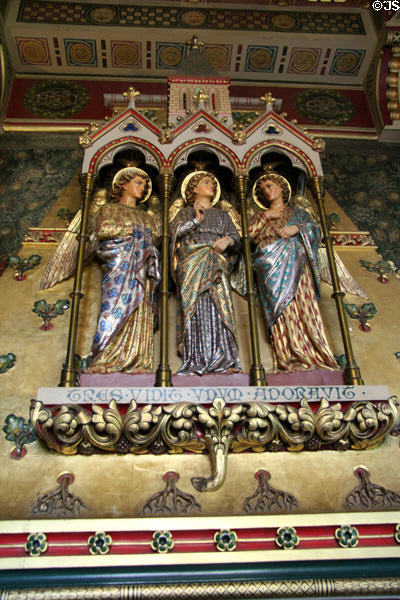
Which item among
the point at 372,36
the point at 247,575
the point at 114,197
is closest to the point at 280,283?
the point at 114,197

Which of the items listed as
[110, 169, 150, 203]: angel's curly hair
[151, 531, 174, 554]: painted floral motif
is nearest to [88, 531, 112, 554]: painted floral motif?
[151, 531, 174, 554]: painted floral motif

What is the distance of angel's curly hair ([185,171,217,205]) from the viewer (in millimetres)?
6215

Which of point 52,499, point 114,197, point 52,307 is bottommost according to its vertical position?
point 52,499

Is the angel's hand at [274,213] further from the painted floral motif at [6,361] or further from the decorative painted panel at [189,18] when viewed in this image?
the decorative painted panel at [189,18]

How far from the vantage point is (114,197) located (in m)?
6.24

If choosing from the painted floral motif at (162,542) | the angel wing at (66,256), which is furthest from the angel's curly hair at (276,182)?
the painted floral motif at (162,542)

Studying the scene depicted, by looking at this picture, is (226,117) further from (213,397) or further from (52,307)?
(213,397)

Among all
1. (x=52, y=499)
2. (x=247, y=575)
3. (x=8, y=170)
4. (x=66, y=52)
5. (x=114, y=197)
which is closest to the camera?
(x=247, y=575)

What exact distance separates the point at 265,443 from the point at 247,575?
90 cm

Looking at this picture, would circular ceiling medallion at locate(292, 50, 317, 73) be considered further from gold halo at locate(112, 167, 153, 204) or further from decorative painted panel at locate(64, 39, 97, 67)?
gold halo at locate(112, 167, 153, 204)

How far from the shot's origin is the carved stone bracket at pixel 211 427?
4.37 metres

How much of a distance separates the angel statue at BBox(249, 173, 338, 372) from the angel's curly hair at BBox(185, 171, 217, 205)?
0.55m

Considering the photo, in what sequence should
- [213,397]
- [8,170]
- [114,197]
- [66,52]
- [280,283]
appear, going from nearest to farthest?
[213,397] → [280,283] → [114,197] → [8,170] → [66,52]

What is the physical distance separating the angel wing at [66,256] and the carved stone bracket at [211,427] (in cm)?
166
